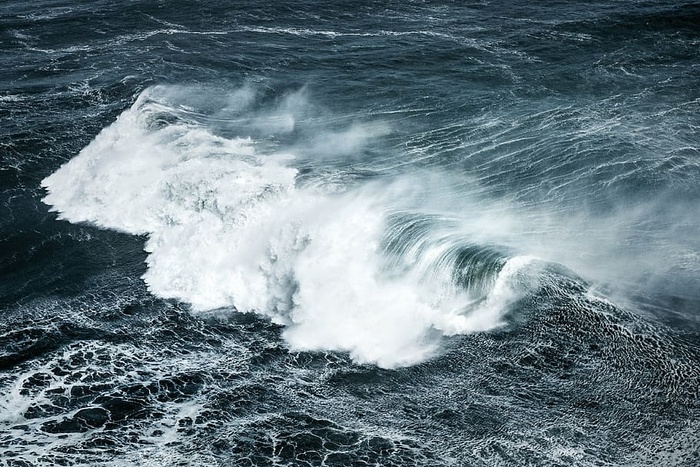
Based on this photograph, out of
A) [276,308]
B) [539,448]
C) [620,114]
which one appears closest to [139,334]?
[276,308]

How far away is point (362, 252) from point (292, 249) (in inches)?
120

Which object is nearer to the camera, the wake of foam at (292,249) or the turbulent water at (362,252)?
the turbulent water at (362,252)

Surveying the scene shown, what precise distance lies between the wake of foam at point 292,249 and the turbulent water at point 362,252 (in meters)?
0.12

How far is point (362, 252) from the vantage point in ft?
96.8

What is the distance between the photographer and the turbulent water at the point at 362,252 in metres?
22.1

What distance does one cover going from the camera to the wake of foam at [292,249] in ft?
88.2

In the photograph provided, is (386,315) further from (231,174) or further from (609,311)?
(231,174)

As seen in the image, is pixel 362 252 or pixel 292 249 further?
pixel 292 249

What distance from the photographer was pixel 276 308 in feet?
93.9

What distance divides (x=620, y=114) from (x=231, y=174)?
22065 mm

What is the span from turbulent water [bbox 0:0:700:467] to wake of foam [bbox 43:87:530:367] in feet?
0.40

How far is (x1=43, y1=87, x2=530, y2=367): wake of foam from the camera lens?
26.9 metres

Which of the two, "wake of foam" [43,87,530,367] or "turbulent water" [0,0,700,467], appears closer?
"turbulent water" [0,0,700,467]

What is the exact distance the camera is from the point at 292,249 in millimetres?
30062
